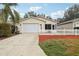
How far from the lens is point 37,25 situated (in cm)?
845

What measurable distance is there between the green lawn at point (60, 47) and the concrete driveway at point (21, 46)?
25cm

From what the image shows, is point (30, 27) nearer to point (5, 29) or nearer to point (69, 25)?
point (5, 29)

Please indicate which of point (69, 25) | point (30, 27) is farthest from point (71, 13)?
point (30, 27)

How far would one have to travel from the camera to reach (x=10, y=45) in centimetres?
834

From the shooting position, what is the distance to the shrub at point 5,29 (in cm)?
813

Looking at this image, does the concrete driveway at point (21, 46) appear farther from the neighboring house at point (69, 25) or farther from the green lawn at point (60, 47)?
the neighboring house at point (69, 25)

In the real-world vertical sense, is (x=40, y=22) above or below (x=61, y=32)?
above

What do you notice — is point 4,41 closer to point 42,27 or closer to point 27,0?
point 42,27

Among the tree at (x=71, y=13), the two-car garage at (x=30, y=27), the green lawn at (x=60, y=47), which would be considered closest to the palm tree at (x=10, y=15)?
the two-car garage at (x=30, y=27)

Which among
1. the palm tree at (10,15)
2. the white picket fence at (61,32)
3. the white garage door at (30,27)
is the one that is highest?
the palm tree at (10,15)

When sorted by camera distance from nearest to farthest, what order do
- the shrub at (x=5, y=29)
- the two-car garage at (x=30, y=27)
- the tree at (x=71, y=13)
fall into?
1. the tree at (x=71, y=13)
2. the shrub at (x=5, y=29)
3. the two-car garage at (x=30, y=27)

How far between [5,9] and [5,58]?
1743mm

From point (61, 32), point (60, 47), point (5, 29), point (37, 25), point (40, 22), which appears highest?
point (40, 22)

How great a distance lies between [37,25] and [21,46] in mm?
941
